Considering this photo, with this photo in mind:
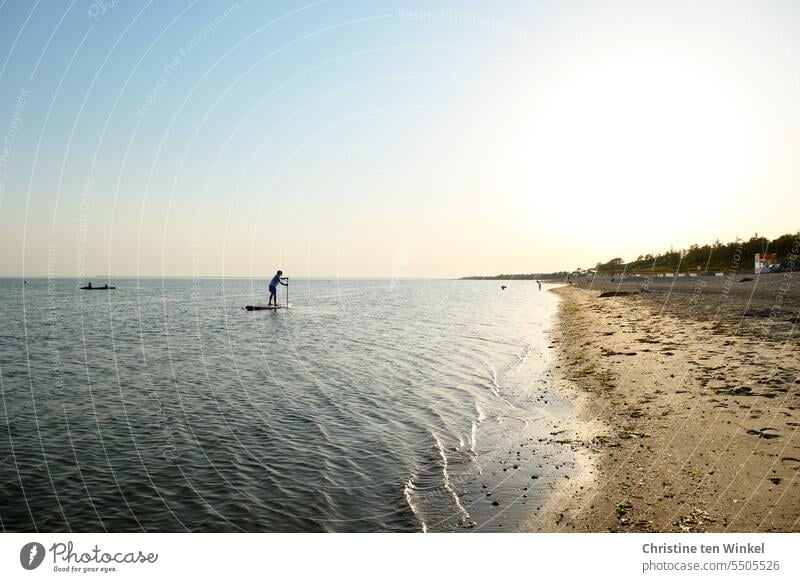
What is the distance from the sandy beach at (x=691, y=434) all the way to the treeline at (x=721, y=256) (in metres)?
79.4

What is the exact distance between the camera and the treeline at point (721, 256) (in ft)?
340

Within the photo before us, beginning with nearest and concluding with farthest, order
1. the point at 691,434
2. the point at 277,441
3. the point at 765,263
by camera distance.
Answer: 1. the point at 691,434
2. the point at 277,441
3. the point at 765,263

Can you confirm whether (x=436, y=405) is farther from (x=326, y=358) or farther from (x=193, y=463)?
(x=326, y=358)

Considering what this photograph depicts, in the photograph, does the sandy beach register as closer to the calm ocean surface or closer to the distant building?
the calm ocean surface

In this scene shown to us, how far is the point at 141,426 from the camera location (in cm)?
1612

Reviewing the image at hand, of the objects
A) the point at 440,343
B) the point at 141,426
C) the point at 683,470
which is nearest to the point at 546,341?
the point at 440,343

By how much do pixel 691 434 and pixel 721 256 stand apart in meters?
143

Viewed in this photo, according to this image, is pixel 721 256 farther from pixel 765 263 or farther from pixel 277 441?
pixel 277 441

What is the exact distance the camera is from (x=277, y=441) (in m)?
14.6

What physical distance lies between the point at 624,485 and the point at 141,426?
15.6 metres

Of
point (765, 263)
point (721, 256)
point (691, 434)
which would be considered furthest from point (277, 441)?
point (721, 256)

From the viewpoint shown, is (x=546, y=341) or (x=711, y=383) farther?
(x=546, y=341)

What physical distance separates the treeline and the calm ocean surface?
88598 millimetres

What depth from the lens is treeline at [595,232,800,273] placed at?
103637 millimetres
